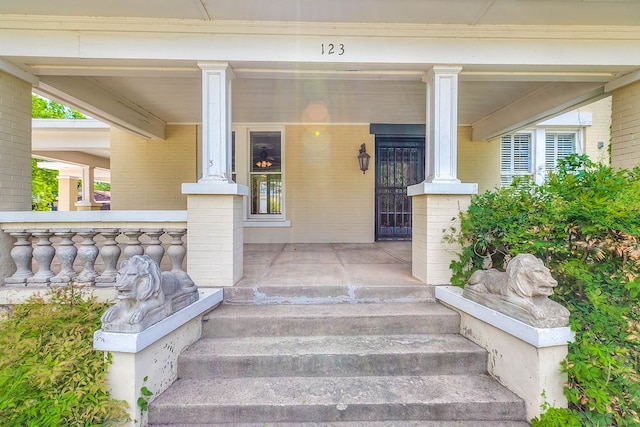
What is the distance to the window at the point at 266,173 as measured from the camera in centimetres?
636

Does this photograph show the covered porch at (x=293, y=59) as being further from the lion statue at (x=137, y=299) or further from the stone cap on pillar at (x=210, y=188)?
the lion statue at (x=137, y=299)

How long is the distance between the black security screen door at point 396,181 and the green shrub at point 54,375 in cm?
528

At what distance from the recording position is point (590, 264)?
7.14 feet

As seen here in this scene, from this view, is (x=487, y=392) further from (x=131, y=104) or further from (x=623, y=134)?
(x=131, y=104)

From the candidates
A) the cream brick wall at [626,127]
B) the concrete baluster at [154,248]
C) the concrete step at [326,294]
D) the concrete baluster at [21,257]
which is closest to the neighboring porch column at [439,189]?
the concrete step at [326,294]

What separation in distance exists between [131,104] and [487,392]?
19.5 feet

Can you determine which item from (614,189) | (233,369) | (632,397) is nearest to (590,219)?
(614,189)

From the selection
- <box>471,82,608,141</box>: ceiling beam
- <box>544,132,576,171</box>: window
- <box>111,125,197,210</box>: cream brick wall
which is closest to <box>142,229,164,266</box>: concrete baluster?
<box>111,125,197,210</box>: cream brick wall

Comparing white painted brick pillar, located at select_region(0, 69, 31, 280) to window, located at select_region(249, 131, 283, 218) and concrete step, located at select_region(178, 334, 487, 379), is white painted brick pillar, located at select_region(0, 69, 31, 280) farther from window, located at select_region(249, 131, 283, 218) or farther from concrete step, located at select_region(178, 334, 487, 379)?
window, located at select_region(249, 131, 283, 218)

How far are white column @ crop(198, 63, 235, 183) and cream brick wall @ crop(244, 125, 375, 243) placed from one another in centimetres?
316

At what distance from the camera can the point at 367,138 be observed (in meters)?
6.30

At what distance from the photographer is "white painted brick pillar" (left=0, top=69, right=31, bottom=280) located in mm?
2998

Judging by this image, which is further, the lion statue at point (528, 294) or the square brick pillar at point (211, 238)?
the square brick pillar at point (211, 238)

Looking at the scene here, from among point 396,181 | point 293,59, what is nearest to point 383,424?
point 293,59
